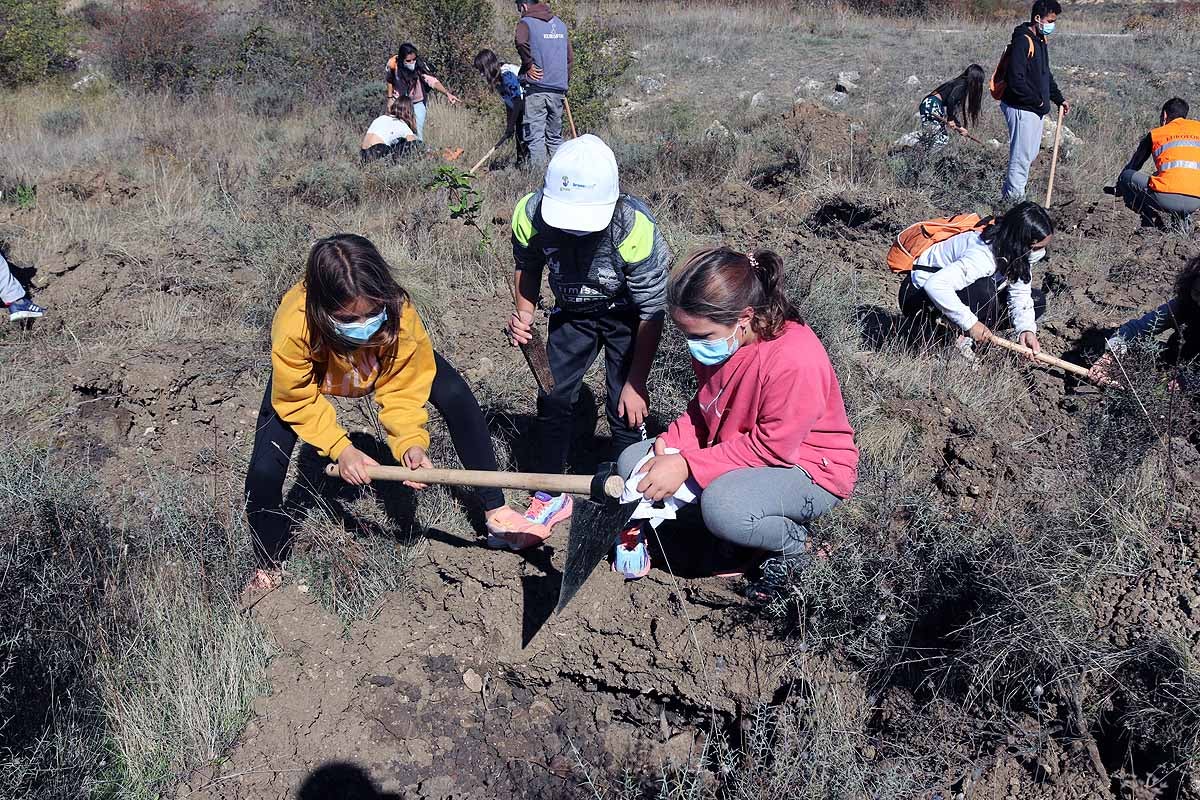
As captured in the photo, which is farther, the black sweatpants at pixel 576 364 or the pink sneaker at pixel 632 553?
the black sweatpants at pixel 576 364

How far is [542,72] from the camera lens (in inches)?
324

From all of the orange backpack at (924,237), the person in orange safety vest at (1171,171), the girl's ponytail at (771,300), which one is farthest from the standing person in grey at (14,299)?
the person in orange safety vest at (1171,171)

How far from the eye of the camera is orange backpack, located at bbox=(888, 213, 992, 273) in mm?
4742

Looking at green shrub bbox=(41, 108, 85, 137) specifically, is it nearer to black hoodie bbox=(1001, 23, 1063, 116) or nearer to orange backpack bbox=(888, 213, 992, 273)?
orange backpack bbox=(888, 213, 992, 273)

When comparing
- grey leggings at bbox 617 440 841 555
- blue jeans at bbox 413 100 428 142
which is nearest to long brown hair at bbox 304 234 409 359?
grey leggings at bbox 617 440 841 555

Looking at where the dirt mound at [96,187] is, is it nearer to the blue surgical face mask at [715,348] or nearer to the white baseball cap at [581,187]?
the white baseball cap at [581,187]

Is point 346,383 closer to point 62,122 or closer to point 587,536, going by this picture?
point 587,536

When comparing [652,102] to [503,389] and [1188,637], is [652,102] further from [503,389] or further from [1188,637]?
[1188,637]

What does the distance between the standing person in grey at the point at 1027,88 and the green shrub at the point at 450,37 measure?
784cm

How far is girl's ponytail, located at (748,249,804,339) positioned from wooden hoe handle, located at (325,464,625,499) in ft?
2.27

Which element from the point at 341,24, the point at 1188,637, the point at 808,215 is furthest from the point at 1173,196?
the point at 341,24

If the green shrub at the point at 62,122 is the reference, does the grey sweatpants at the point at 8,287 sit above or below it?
above

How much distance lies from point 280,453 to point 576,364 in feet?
3.88

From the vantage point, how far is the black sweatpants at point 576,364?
3277 millimetres
